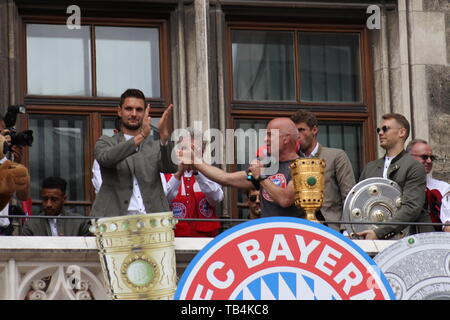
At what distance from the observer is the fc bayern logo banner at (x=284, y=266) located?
14.2 meters

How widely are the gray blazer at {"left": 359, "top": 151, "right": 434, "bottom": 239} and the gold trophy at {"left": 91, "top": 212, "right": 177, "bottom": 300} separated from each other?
2036 mm

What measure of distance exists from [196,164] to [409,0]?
3.81m

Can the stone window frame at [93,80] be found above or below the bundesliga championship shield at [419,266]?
above

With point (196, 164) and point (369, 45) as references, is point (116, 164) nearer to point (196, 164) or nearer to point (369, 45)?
point (196, 164)

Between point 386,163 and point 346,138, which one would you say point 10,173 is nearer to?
point 386,163

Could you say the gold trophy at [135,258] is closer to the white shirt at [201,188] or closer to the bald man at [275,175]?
the bald man at [275,175]

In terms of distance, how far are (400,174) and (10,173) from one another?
334 centimetres

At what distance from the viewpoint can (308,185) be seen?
14477mm

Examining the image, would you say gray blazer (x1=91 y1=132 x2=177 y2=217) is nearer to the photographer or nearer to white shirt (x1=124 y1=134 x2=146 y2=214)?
white shirt (x1=124 y1=134 x2=146 y2=214)

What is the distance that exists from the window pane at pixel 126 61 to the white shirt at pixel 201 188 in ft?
5.81

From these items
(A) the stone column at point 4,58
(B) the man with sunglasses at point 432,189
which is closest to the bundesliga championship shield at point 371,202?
(B) the man with sunglasses at point 432,189

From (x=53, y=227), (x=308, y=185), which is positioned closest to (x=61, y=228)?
(x=53, y=227)

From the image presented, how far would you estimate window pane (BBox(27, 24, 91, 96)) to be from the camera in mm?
17484

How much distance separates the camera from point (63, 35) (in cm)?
1758
